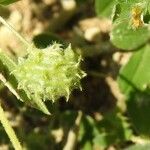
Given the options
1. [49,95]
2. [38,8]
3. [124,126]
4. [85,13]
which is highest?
[38,8]

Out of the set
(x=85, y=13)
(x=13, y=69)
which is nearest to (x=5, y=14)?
(x=85, y=13)

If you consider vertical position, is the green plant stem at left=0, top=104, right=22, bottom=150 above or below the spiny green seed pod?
below

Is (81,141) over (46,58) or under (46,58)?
under

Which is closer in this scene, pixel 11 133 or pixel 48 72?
pixel 48 72

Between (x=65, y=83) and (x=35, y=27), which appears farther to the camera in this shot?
(x=35, y=27)

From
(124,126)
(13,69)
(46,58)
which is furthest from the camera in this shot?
(124,126)

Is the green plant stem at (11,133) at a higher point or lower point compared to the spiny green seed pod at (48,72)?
lower

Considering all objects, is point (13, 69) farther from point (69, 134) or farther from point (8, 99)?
point (8, 99)

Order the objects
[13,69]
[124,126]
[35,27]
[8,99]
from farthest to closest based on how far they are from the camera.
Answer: [35,27]
[8,99]
[124,126]
[13,69]
